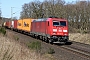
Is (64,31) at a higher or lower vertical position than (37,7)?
lower

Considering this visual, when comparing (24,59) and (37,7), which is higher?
(37,7)

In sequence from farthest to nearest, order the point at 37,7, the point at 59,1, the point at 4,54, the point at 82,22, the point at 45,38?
1. the point at 37,7
2. the point at 59,1
3. the point at 82,22
4. the point at 45,38
5. the point at 4,54

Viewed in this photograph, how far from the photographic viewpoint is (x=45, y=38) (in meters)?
29.9

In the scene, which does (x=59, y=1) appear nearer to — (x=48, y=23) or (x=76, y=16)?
(x=76, y=16)

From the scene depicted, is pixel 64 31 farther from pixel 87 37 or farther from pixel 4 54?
pixel 4 54

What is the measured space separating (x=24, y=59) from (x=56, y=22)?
1784 centimetres

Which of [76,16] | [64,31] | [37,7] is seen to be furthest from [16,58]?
[37,7]

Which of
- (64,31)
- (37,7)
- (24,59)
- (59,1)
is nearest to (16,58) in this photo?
(24,59)

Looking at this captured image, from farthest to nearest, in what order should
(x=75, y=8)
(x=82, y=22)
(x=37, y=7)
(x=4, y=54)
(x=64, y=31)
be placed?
(x=37, y=7) → (x=75, y=8) → (x=82, y=22) → (x=64, y=31) → (x=4, y=54)

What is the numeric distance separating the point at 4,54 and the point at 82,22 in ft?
177

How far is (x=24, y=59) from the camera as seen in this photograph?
1051cm

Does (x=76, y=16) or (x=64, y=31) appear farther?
(x=76, y=16)

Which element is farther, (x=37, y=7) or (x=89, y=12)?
(x=37, y=7)

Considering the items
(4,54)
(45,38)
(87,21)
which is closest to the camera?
(4,54)
